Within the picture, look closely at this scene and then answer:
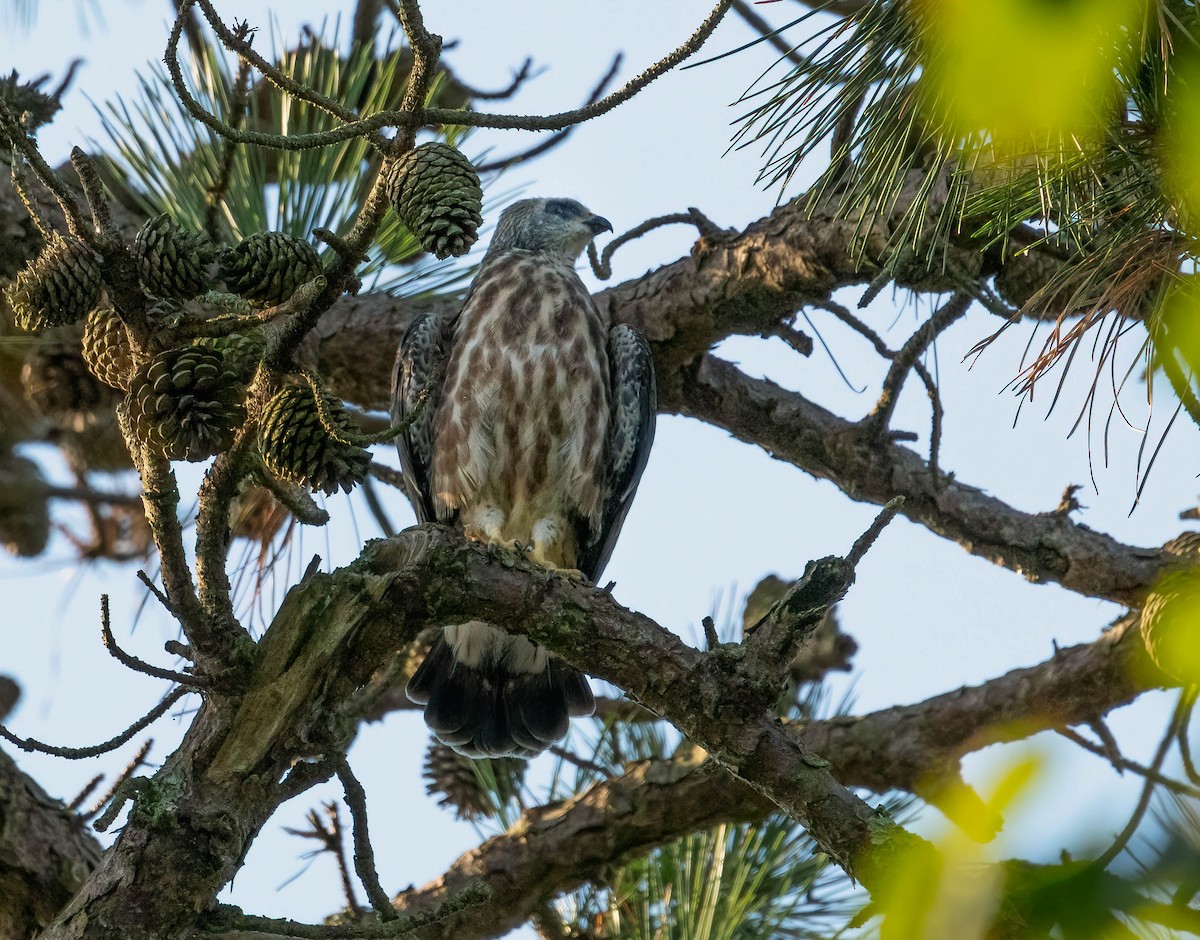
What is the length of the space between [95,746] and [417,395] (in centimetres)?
181

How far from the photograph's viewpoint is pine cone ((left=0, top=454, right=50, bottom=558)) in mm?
5086

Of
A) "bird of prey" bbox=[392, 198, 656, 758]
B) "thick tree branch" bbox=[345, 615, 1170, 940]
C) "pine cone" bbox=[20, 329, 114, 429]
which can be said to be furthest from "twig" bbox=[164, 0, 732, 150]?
"pine cone" bbox=[20, 329, 114, 429]

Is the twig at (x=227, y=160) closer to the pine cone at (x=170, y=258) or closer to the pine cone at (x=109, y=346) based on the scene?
the pine cone at (x=109, y=346)

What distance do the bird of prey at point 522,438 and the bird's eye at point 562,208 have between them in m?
0.66

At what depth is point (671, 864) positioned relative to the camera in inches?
156

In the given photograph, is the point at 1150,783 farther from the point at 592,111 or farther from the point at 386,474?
the point at 386,474

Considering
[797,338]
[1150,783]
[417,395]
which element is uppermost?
[797,338]

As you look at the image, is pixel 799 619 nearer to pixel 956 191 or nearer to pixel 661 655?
pixel 661 655

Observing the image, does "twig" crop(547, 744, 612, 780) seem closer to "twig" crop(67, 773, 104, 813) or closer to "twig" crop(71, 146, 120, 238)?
"twig" crop(67, 773, 104, 813)

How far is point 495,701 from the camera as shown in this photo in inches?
154

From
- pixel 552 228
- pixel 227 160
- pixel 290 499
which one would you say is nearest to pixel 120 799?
pixel 290 499

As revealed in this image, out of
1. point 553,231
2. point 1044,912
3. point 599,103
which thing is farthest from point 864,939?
point 553,231

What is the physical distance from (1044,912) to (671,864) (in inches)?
137

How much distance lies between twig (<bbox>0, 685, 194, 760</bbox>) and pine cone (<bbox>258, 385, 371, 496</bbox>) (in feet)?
1.55
